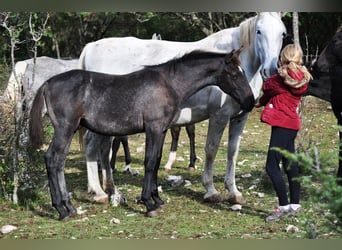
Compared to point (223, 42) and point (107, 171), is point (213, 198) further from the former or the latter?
point (223, 42)

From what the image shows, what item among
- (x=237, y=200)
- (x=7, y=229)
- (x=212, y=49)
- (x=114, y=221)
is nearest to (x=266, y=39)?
(x=212, y=49)

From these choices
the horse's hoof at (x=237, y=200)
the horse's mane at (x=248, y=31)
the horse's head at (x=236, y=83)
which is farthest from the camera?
the horse's hoof at (x=237, y=200)

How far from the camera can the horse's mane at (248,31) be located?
670cm

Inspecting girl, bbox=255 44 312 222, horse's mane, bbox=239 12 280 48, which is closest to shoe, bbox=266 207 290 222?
girl, bbox=255 44 312 222

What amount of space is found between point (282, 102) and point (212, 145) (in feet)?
3.74

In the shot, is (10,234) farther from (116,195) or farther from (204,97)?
(204,97)

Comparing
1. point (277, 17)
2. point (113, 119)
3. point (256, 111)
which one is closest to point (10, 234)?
point (113, 119)

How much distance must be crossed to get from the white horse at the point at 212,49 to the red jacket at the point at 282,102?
0.44 meters

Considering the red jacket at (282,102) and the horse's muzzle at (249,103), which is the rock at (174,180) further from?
the red jacket at (282,102)

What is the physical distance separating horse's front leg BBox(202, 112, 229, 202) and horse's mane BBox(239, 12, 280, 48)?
0.80 m

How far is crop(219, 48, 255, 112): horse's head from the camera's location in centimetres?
634

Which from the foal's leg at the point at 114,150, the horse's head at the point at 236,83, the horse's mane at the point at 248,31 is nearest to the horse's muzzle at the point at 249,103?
the horse's head at the point at 236,83

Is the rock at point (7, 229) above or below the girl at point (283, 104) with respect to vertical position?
below

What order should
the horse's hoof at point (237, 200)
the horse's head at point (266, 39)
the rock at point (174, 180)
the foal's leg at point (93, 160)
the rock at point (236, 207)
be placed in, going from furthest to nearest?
the rock at point (174, 180) < the foal's leg at point (93, 160) < the horse's hoof at point (237, 200) < the rock at point (236, 207) < the horse's head at point (266, 39)
